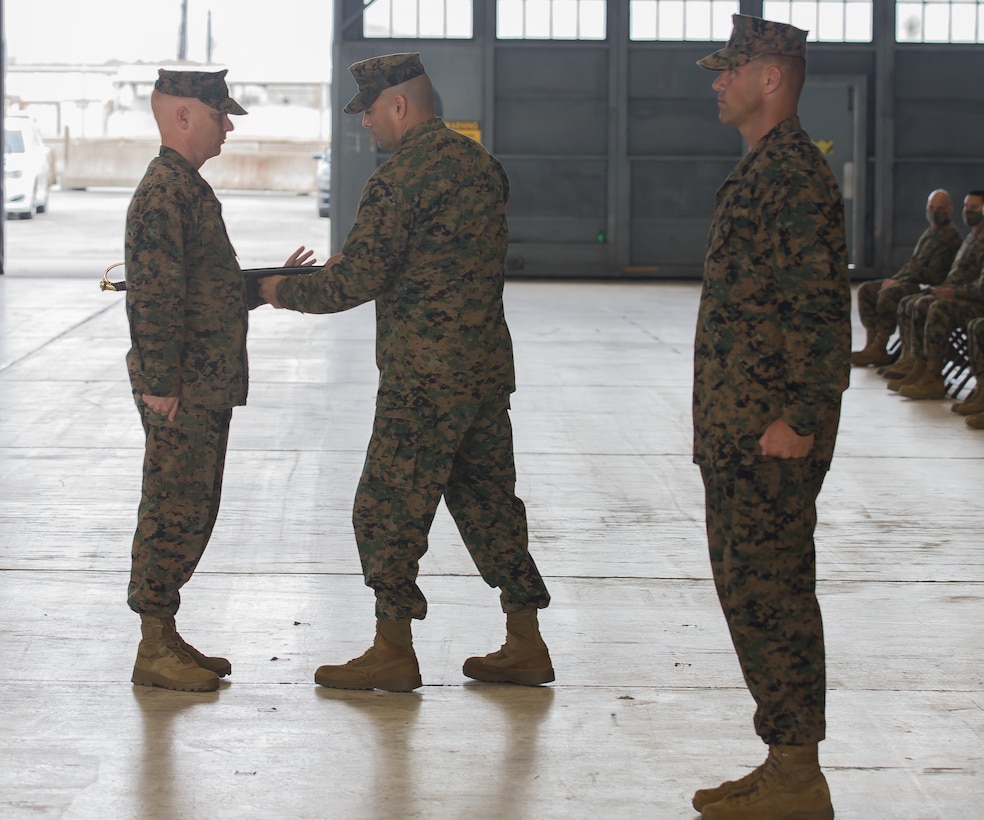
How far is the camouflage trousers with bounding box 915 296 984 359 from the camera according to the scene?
33.6 ft

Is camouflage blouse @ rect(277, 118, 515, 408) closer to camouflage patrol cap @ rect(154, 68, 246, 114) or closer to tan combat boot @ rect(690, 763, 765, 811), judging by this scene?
camouflage patrol cap @ rect(154, 68, 246, 114)

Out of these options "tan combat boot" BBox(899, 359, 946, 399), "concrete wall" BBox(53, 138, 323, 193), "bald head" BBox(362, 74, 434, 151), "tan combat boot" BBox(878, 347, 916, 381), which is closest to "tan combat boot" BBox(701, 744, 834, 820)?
"bald head" BBox(362, 74, 434, 151)

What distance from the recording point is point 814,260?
3166 mm

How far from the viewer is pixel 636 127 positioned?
66.5 feet

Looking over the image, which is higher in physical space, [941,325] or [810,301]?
[810,301]

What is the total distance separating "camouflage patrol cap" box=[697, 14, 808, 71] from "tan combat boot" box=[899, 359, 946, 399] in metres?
7.25

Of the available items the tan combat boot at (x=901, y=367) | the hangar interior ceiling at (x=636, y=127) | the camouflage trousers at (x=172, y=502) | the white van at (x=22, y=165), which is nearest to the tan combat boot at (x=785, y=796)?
the camouflage trousers at (x=172, y=502)

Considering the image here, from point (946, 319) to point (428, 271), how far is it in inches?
276

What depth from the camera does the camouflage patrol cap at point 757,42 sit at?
128 inches

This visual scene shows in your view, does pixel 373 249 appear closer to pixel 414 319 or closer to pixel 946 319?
pixel 414 319

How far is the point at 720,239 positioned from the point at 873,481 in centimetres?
439

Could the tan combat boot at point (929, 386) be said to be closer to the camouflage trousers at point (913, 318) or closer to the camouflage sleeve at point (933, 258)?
the camouflage trousers at point (913, 318)

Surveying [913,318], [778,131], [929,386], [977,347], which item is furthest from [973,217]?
[778,131]

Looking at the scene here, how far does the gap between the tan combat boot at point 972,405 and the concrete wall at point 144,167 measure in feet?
111
